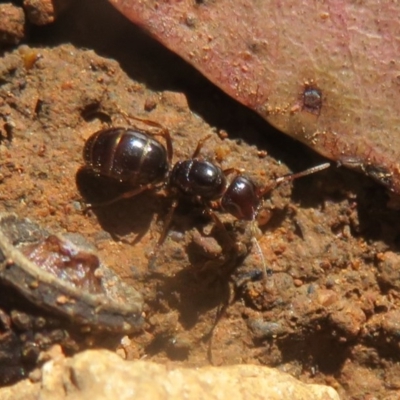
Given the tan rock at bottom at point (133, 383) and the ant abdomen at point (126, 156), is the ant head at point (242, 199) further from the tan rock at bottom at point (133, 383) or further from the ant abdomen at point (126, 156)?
the tan rock at bottom at point (133, 383)

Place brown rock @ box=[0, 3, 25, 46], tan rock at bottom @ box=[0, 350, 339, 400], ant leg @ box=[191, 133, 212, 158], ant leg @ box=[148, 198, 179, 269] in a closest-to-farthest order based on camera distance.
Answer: tan rock at bottom @ box=[0, 350, 339, 400] < ant leg @ box=[148, 198, 179, 269] < brown rock @ box=[0, 3, 25, 46] < ant leg @ box=[191, 133, 212, 158]

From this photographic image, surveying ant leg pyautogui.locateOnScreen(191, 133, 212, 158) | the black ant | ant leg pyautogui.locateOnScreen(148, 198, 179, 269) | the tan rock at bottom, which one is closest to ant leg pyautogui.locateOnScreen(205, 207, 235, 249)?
the black ant

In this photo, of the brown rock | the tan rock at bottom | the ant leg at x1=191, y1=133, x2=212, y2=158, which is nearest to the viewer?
the tan rock at bottom

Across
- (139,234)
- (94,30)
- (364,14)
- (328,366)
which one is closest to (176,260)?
(139,234)

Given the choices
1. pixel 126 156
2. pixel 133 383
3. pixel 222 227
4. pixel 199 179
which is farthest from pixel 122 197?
pixel 133 383

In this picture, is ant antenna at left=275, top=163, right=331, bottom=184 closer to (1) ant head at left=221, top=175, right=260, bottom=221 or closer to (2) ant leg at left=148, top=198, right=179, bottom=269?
(1) ant head at left=221, top=175, right=260, bottom=221

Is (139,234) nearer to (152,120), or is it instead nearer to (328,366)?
(152,120)
